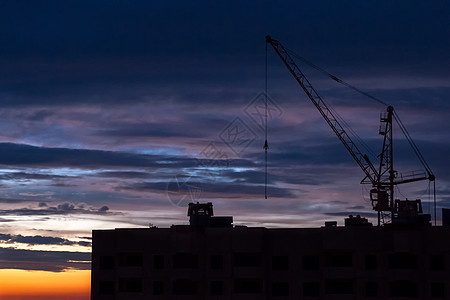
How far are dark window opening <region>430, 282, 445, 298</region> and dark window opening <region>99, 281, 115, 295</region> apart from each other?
56085 millimetres

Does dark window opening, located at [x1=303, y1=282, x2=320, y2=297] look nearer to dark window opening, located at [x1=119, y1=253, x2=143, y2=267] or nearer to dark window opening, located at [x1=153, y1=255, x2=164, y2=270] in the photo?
dark window opening, located at [x1=153, y1=255, x2=164, y2=270]

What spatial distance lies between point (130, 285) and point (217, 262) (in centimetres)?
1679

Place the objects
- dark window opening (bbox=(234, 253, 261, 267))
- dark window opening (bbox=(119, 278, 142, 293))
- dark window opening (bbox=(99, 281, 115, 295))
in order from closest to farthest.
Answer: dark window opening (bbox=(234, 253, 261, 267)), dark window opening (bbox=(119, 278, 142, 293)), dark window opening (bbox=(99, 281, 115, 295))

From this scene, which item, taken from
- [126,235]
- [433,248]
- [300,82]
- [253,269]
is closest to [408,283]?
[433,248]

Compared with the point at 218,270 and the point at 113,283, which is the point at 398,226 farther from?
the point at 113,283

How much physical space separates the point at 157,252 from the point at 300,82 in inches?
2747

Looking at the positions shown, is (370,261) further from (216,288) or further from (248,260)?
(216,288)

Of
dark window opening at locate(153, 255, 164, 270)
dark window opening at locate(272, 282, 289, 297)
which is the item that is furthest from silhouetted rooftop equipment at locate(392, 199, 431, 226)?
dark window opening at locate(153, 255, 164, 270)

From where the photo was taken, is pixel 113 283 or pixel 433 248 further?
pixel 113 283

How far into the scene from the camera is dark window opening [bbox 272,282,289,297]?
137 meters

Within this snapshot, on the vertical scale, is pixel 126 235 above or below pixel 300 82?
below

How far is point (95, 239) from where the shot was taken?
14762 cm

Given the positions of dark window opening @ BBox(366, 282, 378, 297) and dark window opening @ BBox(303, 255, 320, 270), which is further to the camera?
dark window opening @ BBox(303, 255, 320, 270)

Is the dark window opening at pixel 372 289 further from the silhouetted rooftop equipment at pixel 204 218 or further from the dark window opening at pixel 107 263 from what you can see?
the dark window opening at pixel 107 263
